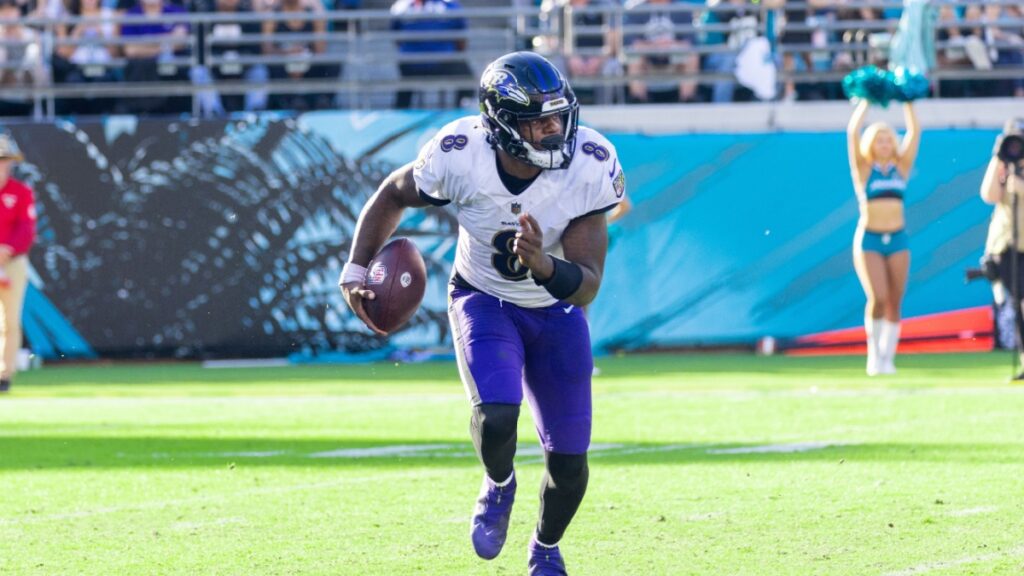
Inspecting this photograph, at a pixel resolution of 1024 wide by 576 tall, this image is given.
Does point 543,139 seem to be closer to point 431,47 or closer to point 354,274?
point 354,274

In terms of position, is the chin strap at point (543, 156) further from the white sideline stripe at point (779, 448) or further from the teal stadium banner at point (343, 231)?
the teal stadium banner at point (343, 231)

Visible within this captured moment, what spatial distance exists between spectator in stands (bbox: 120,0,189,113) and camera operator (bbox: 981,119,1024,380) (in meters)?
8.81

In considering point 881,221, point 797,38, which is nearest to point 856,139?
point 881,221

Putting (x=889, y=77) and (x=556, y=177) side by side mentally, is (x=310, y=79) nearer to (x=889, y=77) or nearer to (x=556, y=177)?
(x=889, y=77)

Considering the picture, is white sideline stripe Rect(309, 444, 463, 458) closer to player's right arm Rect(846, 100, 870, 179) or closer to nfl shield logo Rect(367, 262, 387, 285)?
nfl shield logo Rect(367, 262, 387, 285)

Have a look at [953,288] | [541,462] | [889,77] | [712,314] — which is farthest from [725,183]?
[541,462]

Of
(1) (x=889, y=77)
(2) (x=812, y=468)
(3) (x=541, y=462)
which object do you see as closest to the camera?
(2) (x=812, y=468)

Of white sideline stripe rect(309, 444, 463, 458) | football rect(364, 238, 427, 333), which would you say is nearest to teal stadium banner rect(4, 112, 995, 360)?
white sideline stripe rect(309, 444, 463, 458)

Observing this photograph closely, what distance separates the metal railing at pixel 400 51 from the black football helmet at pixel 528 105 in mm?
12305

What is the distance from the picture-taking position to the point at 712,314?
1808 cm

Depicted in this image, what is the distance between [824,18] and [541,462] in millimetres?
11645

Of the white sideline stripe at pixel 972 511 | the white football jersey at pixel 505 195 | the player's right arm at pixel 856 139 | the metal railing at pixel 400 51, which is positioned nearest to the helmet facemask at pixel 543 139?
the white football jersey at pixel 505 195

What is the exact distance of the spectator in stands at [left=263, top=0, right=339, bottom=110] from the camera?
61.9 feet

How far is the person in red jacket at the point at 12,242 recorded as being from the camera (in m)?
13.9
